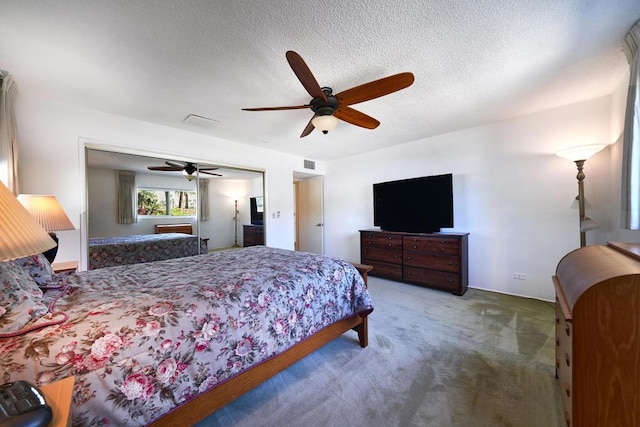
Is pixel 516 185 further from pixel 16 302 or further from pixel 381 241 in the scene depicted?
pixel 16 302

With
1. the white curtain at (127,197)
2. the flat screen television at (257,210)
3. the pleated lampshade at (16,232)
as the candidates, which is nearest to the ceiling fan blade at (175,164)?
the white curtain at (127,197)

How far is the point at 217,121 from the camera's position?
10.4 feet

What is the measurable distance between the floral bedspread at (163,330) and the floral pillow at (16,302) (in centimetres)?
7

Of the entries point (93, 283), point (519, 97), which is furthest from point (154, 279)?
point (519, 97)

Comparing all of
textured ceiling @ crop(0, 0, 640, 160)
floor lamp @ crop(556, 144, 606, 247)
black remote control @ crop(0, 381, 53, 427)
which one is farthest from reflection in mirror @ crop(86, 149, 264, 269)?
floor lamp @ crop(556, 144, 606, 247)

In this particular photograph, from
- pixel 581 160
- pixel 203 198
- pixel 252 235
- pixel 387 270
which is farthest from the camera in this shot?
pixel 252 235

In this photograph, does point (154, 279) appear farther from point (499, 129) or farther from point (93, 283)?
point (499, 129)

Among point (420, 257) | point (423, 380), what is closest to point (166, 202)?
point (423, 380)

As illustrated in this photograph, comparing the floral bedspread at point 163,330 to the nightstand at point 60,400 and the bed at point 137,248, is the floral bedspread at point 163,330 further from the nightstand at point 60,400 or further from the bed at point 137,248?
the bed at point 137,248

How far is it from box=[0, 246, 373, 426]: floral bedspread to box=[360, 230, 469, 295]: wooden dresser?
83.1 inches

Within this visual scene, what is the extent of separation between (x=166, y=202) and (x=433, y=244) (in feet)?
12.8

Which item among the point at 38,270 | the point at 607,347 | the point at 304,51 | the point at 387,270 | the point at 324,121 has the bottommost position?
the point at 387,270

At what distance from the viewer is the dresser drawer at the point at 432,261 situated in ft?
11.1

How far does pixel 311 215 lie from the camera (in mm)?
6000
